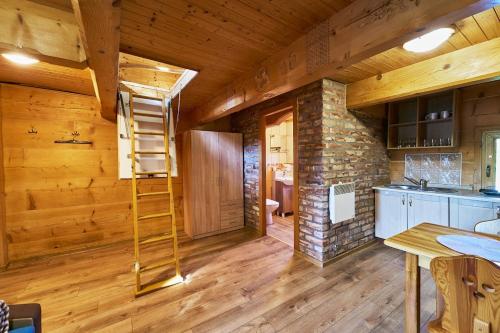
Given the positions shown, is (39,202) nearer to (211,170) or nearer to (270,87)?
(211,170)

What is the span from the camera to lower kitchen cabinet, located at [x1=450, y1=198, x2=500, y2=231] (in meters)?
2.32

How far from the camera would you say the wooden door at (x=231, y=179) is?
3869 millimetres

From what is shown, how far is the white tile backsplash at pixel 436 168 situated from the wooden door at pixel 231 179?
9.43 ft

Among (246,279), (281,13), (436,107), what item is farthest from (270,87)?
(436,107)

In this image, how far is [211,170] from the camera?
147 inches

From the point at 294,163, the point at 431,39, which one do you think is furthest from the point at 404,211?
the point at 431,39

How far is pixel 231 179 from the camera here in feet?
13.0

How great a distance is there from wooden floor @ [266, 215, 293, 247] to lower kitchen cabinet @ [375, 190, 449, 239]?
137 centimetres

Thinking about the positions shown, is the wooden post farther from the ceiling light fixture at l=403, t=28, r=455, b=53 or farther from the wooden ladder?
the ceiling light fixture at l=403, t=28, r=455, b=53

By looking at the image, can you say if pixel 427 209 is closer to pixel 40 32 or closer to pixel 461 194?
pixel 461 194

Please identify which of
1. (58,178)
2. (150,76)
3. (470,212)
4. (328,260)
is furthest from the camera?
(58,178)

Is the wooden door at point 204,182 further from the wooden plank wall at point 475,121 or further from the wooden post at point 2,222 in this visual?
the wooden plank wall at point 475,121

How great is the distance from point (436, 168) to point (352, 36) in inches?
114

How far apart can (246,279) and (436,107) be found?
3.65 metres
